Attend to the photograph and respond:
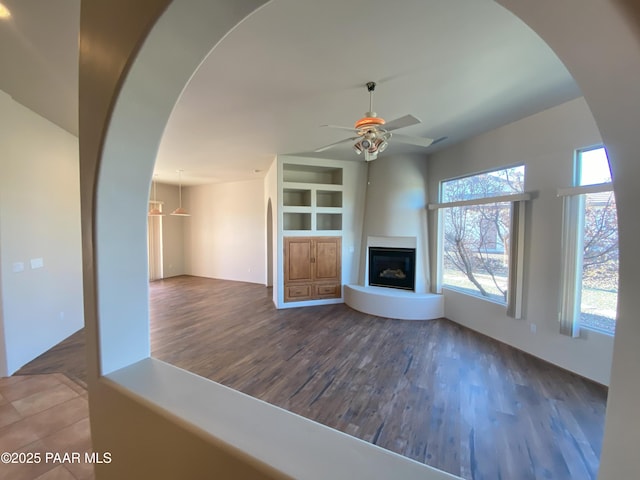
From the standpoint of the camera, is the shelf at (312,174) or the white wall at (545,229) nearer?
the white wall at (545,229)

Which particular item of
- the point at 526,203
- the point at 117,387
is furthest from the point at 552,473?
the point at 526,203

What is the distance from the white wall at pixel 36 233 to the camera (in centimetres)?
286

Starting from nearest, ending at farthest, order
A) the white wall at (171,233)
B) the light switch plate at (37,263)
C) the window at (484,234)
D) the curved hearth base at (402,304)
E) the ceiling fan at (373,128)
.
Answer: the ceiling fan at (373,128), the light switch plate at (37,263), the window at (484,234), the curved hearth base at (402,304), the white wall at (171,233)

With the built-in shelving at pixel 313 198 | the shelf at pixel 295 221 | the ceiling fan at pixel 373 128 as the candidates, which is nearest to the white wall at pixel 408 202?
the built-in shelving at pixel 313 198

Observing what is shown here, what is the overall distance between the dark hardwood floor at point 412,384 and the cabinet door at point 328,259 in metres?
1.12

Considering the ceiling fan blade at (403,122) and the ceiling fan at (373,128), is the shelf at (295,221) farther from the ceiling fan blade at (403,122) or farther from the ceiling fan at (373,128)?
the ceiling fan blade at (403,122)

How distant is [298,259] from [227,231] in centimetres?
382

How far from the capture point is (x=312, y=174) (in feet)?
20.5

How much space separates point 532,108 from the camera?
10.6ft

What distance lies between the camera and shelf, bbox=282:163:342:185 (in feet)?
19.3

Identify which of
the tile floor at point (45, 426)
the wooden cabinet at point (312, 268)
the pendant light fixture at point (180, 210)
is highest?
the pendant light fixture at point (180, 210)

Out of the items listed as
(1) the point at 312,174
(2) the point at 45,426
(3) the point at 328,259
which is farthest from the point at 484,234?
(2) the point at 45,426

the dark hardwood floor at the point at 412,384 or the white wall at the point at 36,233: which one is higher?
the white wall at the point at 36,233

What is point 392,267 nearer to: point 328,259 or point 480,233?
point 328,259
